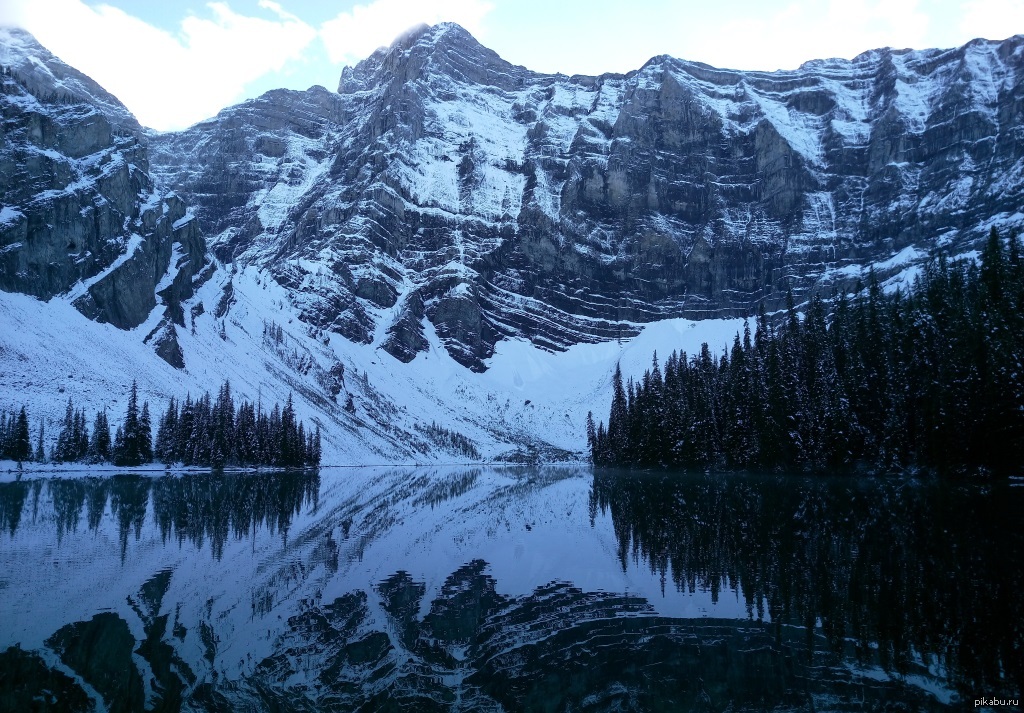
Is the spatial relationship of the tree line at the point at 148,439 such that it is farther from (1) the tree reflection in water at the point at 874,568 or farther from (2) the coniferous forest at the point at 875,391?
(1) the tree reflection in water at the point at 874,568

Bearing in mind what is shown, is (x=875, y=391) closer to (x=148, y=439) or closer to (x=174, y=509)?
(x=174, y=509)

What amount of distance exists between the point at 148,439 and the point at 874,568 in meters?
114

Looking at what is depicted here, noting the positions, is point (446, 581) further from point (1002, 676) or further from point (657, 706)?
point (1002, 676)

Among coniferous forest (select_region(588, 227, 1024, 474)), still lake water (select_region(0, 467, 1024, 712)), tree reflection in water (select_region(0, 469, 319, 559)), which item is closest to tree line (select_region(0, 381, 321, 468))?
tree reflection in water (select_region(0, 469, 319, 559))

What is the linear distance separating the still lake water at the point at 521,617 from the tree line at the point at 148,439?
8483cm

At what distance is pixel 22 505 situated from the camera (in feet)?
150

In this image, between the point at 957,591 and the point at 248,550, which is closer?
the point at 957,591

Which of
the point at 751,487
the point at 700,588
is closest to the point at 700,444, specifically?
the point at 751,487

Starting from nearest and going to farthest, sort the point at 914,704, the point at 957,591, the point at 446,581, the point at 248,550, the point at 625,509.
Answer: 1. the point at 914,704
2. the point at 957,591
3. the point at 446,581
4. the point at 248,550
5. the point at 625,509

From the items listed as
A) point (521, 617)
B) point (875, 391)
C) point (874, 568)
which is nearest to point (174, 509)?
point (521, 617)

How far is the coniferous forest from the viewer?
58.0 metres

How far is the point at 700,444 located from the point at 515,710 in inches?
3558

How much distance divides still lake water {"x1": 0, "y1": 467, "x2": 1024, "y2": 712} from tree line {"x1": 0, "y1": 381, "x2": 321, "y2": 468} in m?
84.8

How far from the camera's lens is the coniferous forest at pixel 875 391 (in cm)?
5797
